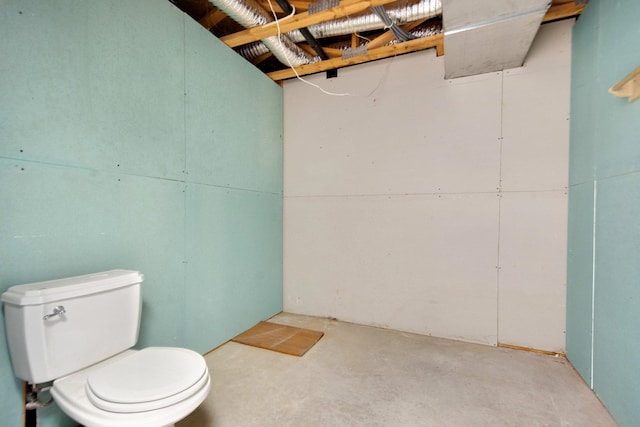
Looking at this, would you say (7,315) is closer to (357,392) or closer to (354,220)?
(357,392)

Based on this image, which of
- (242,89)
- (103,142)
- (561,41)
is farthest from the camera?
(242,89)

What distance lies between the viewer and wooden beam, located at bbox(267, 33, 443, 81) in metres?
2.22

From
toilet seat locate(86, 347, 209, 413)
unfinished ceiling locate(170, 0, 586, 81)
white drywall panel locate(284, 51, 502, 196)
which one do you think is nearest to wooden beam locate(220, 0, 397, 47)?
unfinished ceiling locate(170, 0, 586, 81)

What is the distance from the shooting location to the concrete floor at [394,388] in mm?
1438

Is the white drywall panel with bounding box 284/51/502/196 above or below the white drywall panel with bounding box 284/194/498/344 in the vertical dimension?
above

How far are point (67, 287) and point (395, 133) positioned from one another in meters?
2.46

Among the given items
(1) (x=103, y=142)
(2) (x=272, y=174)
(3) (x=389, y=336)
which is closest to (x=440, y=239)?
(3) (x=389, y=336)

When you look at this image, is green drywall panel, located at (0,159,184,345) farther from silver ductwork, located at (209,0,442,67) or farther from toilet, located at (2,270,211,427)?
silver ductwork, located at (209,0,442,67)

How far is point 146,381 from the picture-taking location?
104 centimetres

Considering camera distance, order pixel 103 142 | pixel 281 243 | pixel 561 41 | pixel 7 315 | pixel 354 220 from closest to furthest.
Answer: pixel 7 315 → pixel 103 142 → pixel 561 41 → pixel 354 220 → pixel 281 243

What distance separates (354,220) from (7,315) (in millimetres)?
2265

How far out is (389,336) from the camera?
2.40m

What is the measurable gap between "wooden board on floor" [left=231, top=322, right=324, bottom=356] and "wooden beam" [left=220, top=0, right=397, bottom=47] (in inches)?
94.2

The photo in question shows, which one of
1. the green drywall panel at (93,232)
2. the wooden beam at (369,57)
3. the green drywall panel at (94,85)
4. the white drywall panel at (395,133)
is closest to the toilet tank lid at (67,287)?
the green drywall panel at (93,232)
